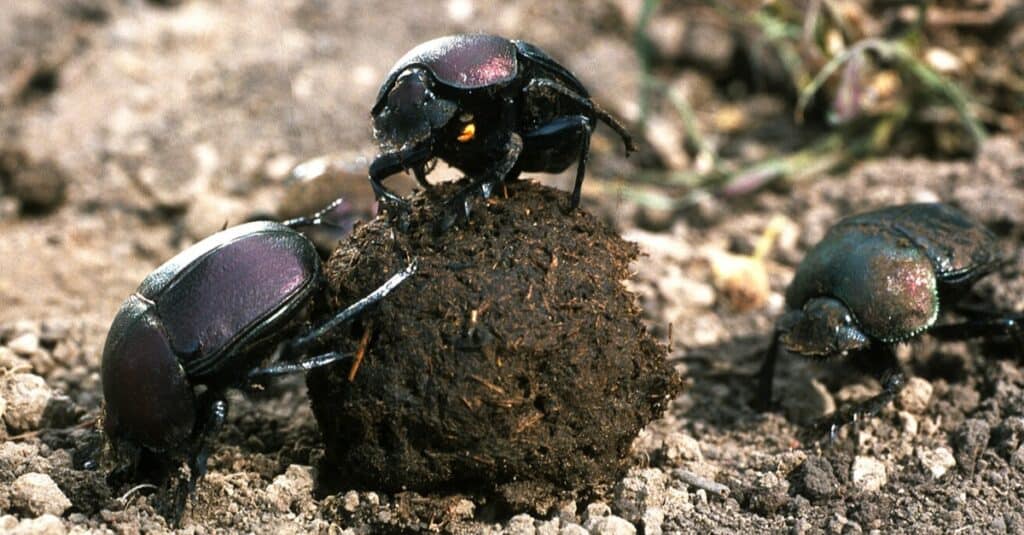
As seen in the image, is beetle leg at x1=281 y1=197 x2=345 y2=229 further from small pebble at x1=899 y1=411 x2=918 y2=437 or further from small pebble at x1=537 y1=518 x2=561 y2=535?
small pebble at x1=899 y1=411 x2=918 y2=437

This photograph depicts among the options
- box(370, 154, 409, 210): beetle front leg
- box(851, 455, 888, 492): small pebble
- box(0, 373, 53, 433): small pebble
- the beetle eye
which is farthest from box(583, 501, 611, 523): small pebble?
box(0, 373, 53, 433): small pebble

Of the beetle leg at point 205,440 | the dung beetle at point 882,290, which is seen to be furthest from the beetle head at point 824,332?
the beetle leg at point 205,440

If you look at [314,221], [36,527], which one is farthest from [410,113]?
[36,527]

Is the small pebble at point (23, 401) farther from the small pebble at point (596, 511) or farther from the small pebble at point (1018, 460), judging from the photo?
the small pebble at point (1018, 460)

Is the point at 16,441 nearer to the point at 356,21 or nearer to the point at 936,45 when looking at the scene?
the point at 356,21

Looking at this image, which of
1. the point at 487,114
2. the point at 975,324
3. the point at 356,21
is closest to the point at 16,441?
the point at 487,114

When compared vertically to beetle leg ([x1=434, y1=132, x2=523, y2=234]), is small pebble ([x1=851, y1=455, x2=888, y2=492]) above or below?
below
